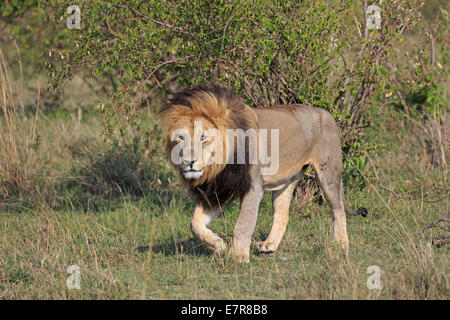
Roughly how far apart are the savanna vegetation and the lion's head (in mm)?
543

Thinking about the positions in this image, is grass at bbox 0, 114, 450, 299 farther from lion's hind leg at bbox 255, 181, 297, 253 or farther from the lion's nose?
the lion's nose

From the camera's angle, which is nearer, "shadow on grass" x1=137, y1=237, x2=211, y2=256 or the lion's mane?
the lion's mane

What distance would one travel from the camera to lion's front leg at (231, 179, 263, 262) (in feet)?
14.9

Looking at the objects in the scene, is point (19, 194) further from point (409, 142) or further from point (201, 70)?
point (409, 142)

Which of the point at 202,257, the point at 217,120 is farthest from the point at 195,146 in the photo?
the point at 202,257

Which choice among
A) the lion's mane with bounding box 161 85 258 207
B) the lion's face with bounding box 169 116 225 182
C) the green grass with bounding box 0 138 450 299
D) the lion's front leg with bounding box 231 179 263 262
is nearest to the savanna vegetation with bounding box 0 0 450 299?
the green grass with bounding box 0 138 450 299

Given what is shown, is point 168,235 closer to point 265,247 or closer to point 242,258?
point 265,247

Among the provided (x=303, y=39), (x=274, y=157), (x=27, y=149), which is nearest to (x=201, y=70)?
(x=303, y=39)

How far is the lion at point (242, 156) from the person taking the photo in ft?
14.1

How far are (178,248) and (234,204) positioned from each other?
4.72 feet

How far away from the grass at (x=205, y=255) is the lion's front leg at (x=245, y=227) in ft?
0.27

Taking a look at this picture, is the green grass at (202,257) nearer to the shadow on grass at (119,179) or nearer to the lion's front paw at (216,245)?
the lion's front paw at (216,245)

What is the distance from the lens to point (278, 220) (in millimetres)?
5199
